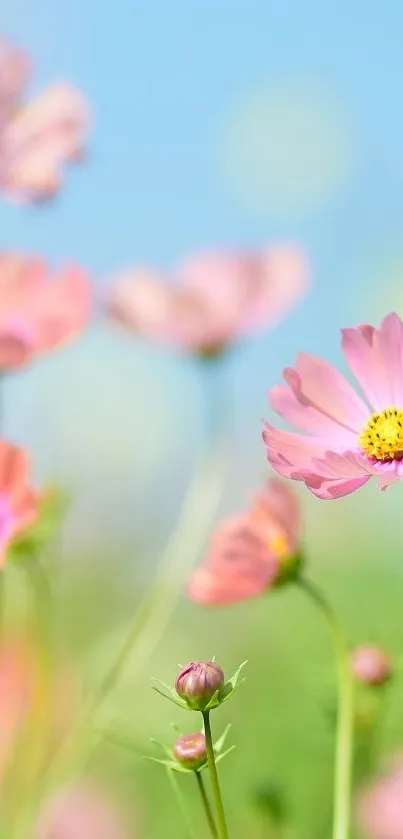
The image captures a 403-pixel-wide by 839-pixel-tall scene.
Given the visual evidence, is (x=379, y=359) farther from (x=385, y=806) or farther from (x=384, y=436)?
(x=385, y=806)

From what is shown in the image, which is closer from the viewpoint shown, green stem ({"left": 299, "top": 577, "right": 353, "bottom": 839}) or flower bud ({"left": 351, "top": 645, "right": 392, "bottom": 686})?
green stem ({"left": 299, "top": 577, "right": 353, "bottom": 839})

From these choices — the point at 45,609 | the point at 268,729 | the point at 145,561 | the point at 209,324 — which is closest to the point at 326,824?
the point at 268,729

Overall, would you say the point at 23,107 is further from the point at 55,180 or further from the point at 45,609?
the point at 45,609

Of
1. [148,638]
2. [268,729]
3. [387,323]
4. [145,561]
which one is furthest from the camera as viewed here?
[145,561]

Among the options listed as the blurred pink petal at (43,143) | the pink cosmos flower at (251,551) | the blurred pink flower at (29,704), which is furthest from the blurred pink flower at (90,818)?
the blurred pink petal at (43,143)

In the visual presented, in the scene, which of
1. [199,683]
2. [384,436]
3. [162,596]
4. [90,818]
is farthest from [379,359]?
[90,818]

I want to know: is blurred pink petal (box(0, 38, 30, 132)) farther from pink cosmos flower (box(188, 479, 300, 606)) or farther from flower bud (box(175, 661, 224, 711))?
flower bud (box(175, 661, 224, 711))

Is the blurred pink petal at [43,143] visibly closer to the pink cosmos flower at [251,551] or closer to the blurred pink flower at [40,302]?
the blurred pink flower at [40,302]

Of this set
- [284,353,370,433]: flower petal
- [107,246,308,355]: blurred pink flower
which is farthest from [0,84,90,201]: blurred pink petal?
[284,353,370,433]: flower petal
